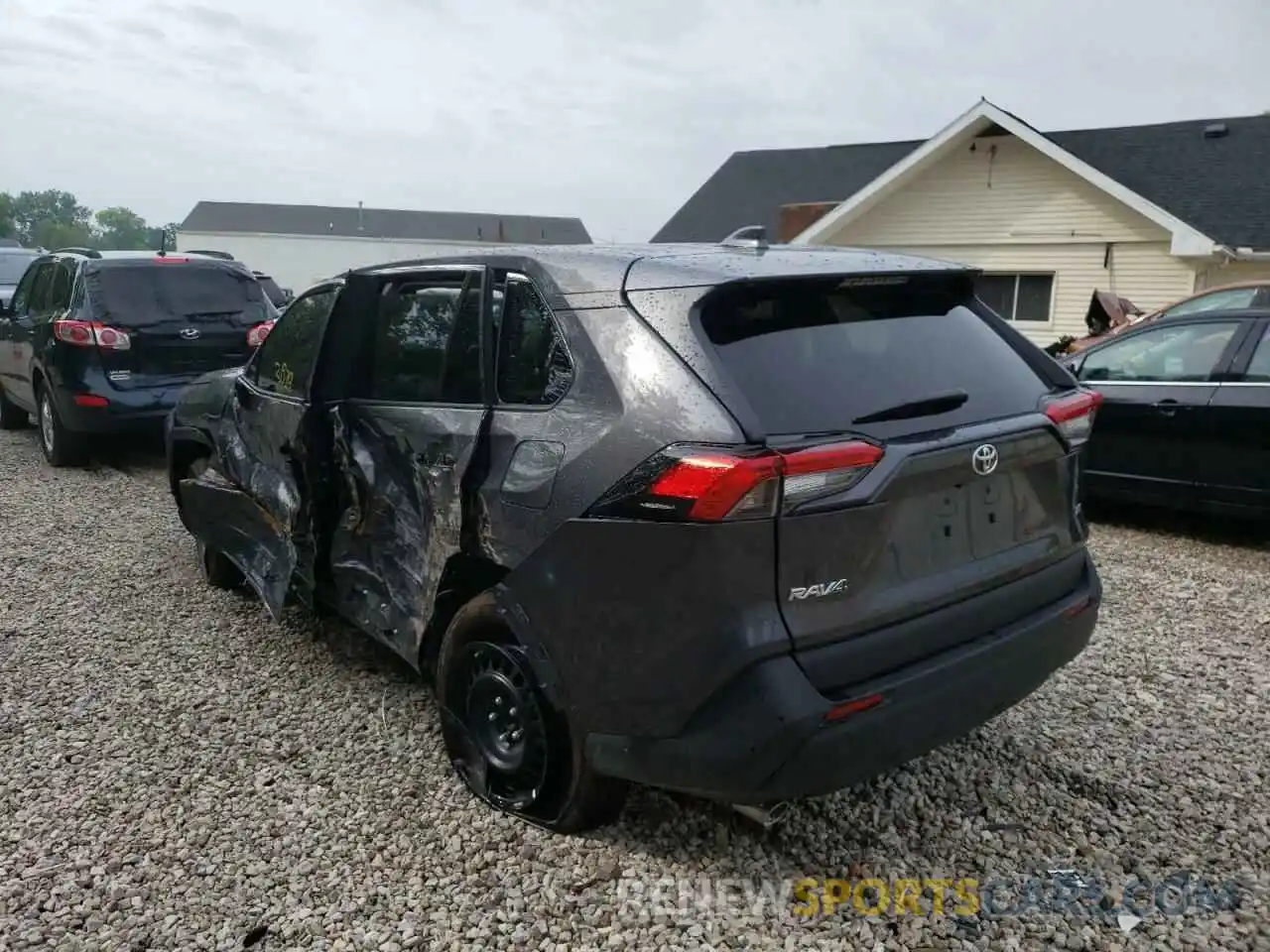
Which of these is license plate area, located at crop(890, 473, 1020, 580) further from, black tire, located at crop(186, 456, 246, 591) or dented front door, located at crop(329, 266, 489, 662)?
black tire, located at crop(186, 456, 246, 591)

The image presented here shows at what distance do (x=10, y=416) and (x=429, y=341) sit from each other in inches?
370

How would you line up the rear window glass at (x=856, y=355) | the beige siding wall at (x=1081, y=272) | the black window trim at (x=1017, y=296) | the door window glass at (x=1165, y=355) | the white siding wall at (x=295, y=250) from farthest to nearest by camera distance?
the white siding wall at (x=295, y=250), the black window trim at (x=1017, y=296), the beige siding wall at (x=1081, y=272), the door window glass at (x=1165, y=355), the rear window glass at (x=856, y=355)

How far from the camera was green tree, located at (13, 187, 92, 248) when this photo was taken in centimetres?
10869

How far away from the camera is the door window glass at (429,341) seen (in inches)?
124

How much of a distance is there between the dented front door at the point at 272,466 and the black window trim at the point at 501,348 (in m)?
1.16

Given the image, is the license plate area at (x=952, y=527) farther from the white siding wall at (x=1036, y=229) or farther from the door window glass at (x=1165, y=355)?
the white siding wall at (x=1036, y=229)

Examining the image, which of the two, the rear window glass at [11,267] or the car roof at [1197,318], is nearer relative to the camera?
the car roof at [1197,318]

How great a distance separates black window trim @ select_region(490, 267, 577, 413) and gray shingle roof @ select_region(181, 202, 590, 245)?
61.7 meters

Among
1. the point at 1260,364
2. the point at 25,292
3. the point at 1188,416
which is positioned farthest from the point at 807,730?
the point at 25,292

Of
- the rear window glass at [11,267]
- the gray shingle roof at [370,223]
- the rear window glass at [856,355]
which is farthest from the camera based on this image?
the gray shingle roof at [370,223]

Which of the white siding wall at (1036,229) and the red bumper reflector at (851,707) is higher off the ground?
the white siding wall at (1036,229)

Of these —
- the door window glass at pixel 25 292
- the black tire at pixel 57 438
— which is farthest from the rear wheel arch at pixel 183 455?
the door window glass at pixel 25 292

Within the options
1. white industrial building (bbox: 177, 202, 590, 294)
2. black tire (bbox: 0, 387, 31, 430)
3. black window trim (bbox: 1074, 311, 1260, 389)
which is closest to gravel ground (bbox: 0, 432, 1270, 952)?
black window trim (bbox: 1074, 311, 1260, 389)

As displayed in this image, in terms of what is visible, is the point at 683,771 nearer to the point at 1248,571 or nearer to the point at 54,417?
the point at 1248,571
